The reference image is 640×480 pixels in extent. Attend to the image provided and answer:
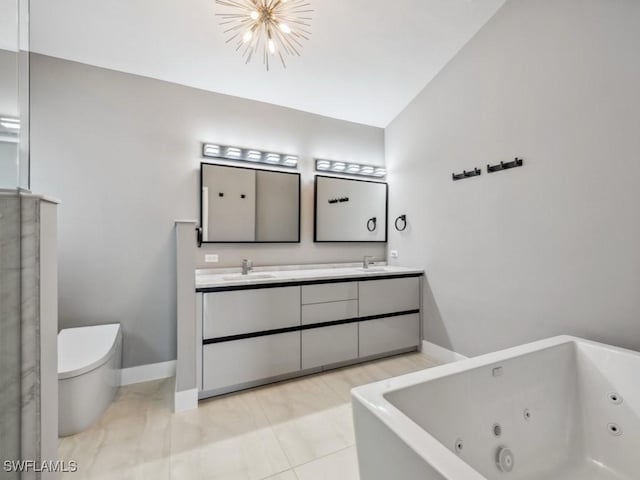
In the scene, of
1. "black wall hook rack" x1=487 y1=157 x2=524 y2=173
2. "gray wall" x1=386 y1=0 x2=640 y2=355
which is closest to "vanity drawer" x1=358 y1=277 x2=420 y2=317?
"gray wall" x1=386 y1=0 x2=640 y2=355

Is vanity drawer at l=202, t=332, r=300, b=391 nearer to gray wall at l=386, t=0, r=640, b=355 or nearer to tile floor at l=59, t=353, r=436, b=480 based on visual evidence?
tile floor at l=59, t=353, r=436, b=480

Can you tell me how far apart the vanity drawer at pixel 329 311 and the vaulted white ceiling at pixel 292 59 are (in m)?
2.07

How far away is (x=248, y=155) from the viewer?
279 centimetres

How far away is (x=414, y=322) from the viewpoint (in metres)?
2.96

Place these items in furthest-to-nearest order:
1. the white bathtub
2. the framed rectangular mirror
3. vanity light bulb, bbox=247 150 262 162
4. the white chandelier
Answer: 1. the framed rectangular mirror
2. vanity light bulb, bbox=247 150 262 162
3. the white chandelier
4. the white bathtub

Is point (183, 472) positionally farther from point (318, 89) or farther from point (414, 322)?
point (318, 89)

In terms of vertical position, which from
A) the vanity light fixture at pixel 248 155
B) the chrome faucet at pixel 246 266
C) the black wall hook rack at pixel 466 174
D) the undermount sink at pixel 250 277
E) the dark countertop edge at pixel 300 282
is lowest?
the dark countertop edge at pixel 300 282

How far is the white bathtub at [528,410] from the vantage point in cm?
117

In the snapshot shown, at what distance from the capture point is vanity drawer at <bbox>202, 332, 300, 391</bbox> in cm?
209

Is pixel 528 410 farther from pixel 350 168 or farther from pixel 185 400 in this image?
pixel 350 168

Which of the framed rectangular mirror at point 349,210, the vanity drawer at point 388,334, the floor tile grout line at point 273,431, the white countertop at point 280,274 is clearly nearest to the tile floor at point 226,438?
the floor tile grout line at point 273,431

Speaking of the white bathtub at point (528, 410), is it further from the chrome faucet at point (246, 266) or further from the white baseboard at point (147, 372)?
the white baseboard at point (147, 372)

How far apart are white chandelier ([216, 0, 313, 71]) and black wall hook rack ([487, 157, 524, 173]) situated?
1820 mm

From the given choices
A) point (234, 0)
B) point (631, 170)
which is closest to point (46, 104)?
point (234, 0)
